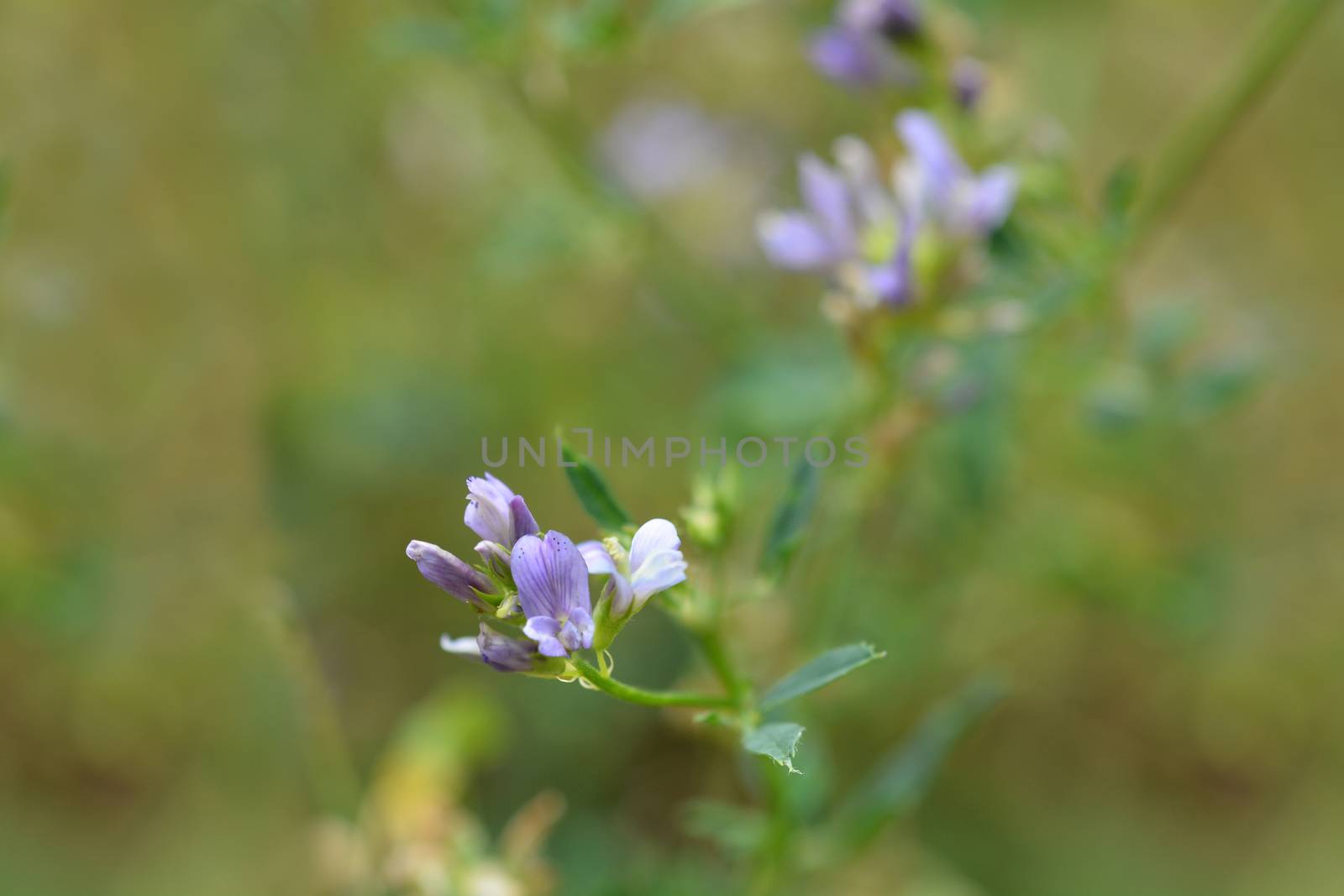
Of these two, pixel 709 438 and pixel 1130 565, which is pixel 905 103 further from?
pixel 1130 565

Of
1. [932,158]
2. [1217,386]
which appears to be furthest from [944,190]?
[1217,386]

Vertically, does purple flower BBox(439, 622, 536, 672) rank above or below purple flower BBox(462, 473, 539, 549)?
below

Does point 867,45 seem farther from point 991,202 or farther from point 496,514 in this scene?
point 496,514


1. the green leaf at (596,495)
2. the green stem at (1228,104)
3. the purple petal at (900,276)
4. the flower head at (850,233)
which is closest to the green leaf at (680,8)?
the flower head at (850,233)

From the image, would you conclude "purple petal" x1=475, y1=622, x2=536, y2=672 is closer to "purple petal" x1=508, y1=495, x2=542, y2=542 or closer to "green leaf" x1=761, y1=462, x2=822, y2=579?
"purple petal" x1=508, y1=495, x2=542, y2=542

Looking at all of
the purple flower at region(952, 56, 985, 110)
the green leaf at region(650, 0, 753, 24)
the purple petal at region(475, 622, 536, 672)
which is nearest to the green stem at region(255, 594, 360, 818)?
the purple petal at region(475, 622, 536, 672)

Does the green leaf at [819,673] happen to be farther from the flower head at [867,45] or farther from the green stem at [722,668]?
the flower head at [867,45]
